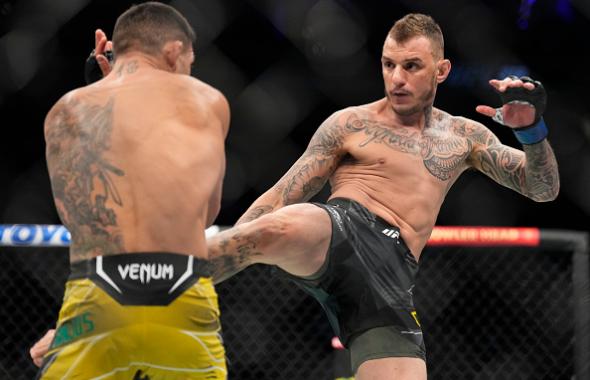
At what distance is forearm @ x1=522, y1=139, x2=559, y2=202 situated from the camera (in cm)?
274

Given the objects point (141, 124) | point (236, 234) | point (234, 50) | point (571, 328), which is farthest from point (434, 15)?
point (141, 124)

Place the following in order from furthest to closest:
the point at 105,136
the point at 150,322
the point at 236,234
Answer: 1. the point at 236,234
2. the point at 105,136
3. the point at 150,322

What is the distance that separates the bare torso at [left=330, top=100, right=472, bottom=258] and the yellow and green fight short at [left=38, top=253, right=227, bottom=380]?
1.04m

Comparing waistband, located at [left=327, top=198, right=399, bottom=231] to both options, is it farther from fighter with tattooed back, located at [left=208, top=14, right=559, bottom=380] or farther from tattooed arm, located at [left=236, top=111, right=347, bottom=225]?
tattooed arm, located at [left=236, top=111, right=347, bottom=225]

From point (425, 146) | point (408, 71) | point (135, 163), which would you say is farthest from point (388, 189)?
point (135, 163)

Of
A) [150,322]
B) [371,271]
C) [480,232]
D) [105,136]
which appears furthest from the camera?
[480,232]

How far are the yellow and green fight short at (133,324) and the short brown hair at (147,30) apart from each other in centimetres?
47

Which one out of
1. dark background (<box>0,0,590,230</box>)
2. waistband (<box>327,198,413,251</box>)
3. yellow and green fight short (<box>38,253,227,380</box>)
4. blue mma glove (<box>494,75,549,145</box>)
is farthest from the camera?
dark background (<box>0,0,590,230</box>)

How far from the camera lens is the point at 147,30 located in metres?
1.93

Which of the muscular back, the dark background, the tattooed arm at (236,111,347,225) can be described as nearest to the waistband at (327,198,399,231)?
the tattooed arm at (236,111,347,225)

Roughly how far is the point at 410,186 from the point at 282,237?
54cm

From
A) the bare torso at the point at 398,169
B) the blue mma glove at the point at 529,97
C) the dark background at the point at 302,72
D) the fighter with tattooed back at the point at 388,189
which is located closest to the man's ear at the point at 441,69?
the fighter with tattooed back at the point at 388,189

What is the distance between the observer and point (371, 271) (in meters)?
2.60

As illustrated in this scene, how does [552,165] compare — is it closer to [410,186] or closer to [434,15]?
[410,186]
